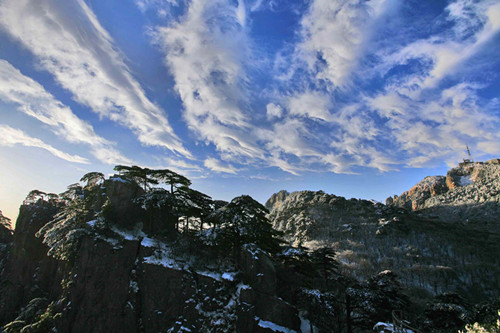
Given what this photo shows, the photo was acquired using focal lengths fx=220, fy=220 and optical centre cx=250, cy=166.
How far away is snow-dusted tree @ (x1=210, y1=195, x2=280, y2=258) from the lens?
20.9 metres

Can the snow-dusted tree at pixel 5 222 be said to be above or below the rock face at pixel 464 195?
below

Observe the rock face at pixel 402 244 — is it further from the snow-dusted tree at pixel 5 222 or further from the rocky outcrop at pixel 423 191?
the rocky outcrop at pixel 423 191

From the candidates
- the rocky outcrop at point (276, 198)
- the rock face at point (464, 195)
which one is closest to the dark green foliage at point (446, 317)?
the rock face at point (464, 195)

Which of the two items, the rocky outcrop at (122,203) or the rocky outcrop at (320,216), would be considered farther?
the rocky outcrop at (320,216)

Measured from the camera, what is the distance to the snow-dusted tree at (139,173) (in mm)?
25656

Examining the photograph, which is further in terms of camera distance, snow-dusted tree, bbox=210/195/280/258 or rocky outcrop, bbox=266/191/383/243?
rocky outcrop, bbox=266/191/383/243

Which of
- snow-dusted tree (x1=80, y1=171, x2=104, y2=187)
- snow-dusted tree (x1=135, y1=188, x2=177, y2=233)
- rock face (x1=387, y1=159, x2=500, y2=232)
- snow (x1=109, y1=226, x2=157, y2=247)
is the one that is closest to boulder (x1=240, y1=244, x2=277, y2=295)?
snow (x1=109, y1=226, x2=157, y2=247)

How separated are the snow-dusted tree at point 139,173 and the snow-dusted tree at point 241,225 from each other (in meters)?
9.34

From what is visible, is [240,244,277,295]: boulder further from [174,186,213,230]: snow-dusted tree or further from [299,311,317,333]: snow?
[174,186,213,230]: snow-dusted tree

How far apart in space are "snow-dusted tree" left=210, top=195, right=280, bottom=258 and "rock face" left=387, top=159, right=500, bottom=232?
123791 mm

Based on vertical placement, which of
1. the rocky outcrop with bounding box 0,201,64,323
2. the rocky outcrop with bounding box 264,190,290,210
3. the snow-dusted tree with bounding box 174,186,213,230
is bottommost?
the rocky outcrop with bounding box 0,201,64,323

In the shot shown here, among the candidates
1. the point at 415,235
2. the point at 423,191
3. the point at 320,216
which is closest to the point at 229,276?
the point at 415,235

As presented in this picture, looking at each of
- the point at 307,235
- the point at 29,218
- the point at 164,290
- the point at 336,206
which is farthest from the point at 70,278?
the point at 336,206

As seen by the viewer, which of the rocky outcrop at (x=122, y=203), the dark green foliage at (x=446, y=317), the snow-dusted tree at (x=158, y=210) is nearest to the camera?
the dark green foliage at (x=446, y=317)
